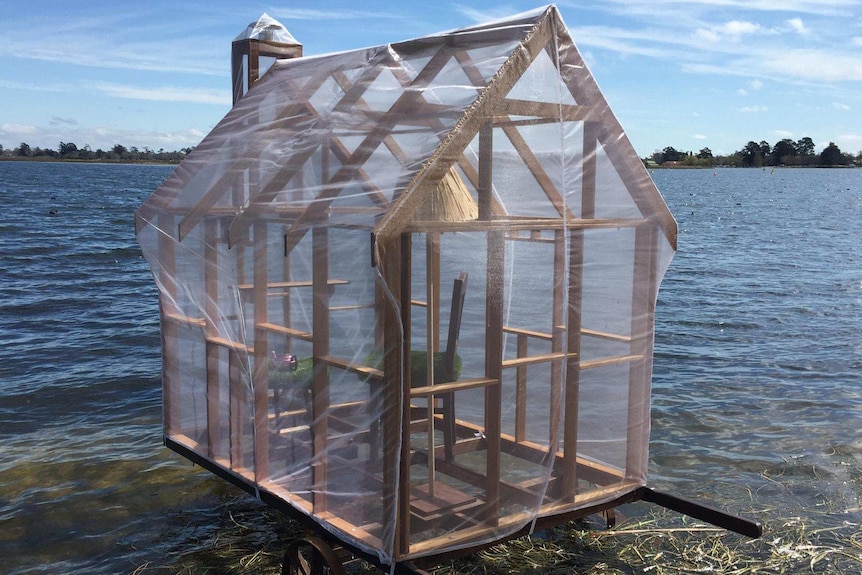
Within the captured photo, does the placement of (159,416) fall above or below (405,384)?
below

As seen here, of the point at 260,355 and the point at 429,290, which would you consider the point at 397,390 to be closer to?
the point at 429,290

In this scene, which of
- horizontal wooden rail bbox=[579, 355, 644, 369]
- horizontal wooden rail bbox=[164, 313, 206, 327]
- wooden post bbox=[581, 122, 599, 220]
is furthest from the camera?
horizontal wooden rail bbox=[164, 313, 206, 327]

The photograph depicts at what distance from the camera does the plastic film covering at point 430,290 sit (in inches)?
236

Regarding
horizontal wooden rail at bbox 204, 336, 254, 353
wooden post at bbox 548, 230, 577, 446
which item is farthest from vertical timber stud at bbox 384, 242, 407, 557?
horizontal wooden rail at bbox 204, 336, 254, 353

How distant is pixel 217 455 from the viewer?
7.97m

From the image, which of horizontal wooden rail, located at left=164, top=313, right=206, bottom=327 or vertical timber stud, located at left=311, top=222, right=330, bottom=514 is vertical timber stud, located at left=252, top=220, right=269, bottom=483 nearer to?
vertical timber stud, located at left=311, top=222, right=330, bottom=514

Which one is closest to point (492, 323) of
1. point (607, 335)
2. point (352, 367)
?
point (352, 367)

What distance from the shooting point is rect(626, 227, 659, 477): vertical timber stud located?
7.18 m

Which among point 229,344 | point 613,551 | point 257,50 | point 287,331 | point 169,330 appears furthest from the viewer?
point 257,50

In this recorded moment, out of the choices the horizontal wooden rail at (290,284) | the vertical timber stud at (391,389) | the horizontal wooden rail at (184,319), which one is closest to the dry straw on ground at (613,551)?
the vertical timber stud at (391,389)

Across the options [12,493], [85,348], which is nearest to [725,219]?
[85,348]

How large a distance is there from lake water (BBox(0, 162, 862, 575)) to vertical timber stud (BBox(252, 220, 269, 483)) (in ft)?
5.77

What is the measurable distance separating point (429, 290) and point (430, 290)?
1 cm

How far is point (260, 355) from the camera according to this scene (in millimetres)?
7094
